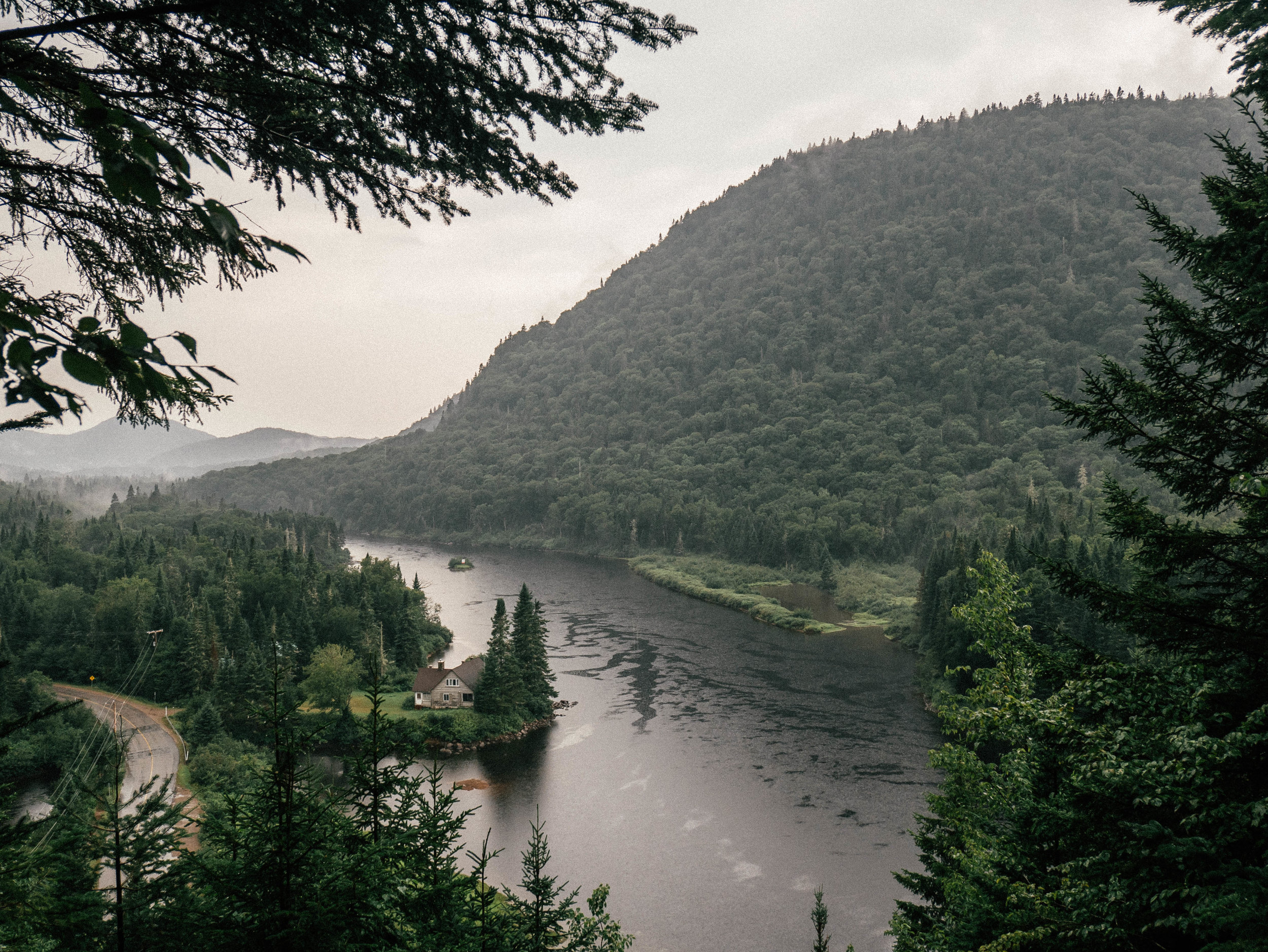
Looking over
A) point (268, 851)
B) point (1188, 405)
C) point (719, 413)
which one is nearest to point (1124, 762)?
point (1188, 405)

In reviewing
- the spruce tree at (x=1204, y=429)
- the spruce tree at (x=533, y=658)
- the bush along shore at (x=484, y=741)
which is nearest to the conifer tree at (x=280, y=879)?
the spruce tree at (x=1204, y=429)

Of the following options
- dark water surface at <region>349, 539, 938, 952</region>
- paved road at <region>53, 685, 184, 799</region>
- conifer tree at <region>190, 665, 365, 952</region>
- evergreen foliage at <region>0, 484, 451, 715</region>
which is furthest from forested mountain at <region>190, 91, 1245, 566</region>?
conifer tree at <region>190, 665, 365, 952</region>

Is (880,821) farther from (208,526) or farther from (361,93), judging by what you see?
(208,526)

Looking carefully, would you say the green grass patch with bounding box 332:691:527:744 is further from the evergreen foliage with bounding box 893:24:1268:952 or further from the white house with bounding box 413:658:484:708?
the evergreen foliage with bounding box 893:24:1268:952

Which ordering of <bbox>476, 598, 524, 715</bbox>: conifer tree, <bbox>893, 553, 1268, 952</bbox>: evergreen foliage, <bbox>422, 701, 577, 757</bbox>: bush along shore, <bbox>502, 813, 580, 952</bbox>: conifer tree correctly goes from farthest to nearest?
<bbox>476, 598, 524, 715</bbox>: conifer tree < <bbox>422, 701, 577, 757</bbox>: bush along shore < <bbox>502, 813, 580, 952</bbox>: conifer tree < <bbox>893, 553, 1268, 952</bbox>: evergreen foliage

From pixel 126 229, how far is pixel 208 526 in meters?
122

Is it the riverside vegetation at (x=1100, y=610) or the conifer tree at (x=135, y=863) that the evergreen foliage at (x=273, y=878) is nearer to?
the conifer tree at (x=135, y=863)

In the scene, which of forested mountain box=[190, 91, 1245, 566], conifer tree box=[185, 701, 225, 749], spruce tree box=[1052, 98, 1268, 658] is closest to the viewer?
spruce tree box=[1052, 98, 1268, 658]

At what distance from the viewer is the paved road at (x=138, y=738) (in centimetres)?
3194

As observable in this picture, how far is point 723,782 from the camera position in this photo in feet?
113

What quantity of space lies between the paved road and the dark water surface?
14.0m

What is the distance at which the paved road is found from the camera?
105ft

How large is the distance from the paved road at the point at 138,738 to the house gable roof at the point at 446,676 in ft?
42.2

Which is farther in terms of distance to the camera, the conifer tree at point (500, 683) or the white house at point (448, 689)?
the white house at point (448, 689)
